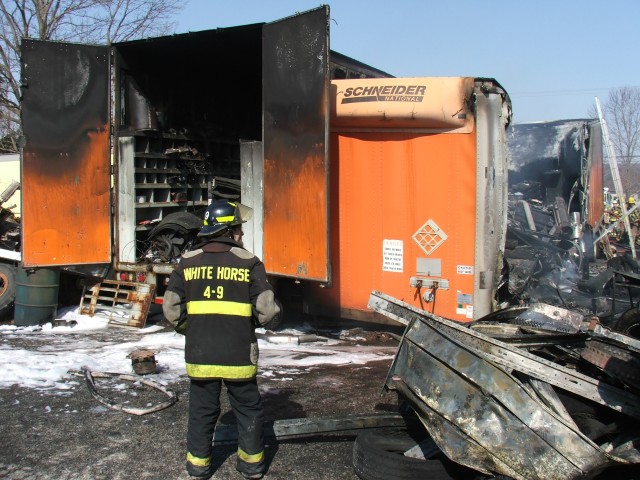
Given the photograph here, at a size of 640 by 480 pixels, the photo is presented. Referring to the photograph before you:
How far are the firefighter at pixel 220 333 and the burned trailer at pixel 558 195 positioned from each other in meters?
5.78

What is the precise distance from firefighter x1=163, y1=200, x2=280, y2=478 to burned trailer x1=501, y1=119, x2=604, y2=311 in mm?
5783

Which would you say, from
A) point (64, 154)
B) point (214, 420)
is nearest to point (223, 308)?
point (214, 420)

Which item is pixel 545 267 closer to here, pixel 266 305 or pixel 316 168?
pixel 316 168

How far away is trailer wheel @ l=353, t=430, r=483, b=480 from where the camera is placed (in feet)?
11.1

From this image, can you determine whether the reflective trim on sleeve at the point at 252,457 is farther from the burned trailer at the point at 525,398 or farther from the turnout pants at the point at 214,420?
the burned trailer at the point at 525,398

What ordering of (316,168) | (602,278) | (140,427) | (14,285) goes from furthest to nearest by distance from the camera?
(602,278) → (14,285) → (316,168) → (140,427)

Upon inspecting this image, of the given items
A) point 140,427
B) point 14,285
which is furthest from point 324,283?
point 14,285

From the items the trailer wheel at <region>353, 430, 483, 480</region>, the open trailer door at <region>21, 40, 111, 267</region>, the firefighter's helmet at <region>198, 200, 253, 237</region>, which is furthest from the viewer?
the open trailer door at <region>21, 40, 111, 267</region>

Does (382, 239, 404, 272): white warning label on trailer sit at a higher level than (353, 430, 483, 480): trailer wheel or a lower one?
higher

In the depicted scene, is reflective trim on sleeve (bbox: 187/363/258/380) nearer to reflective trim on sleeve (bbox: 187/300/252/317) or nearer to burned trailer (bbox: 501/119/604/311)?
reflective trim on sleeve (bbox: 187/300/252/317)

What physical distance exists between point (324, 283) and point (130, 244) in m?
2.90

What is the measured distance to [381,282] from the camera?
22.3 feet

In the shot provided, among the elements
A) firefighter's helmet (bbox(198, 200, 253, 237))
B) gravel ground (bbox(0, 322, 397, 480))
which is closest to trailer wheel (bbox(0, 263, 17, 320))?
gravel ground (bbox(0, 322, 397, 480))

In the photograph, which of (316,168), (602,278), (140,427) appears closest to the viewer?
(140,427)
